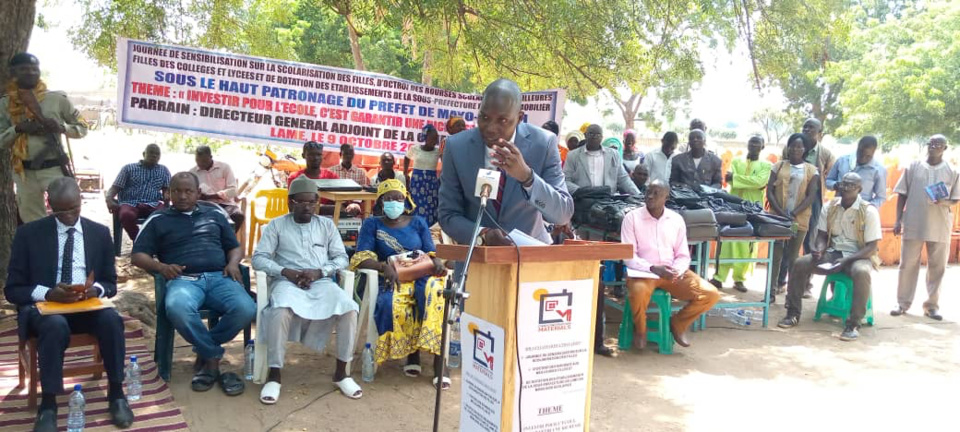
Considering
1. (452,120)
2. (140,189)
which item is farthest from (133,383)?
(452,120)

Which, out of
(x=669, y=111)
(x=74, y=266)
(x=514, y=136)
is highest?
(x=669, y=111)

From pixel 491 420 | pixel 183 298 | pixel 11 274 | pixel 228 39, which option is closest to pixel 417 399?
pixel 183 298

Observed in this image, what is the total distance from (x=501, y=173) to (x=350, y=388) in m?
2.66

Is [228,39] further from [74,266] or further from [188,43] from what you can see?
[74,266]

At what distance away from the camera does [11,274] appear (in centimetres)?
425

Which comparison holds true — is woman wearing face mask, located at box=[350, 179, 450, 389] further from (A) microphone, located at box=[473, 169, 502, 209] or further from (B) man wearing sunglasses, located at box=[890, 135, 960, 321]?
(B) man wearing sunglasses, located at box=[890, 135, 960, 321]

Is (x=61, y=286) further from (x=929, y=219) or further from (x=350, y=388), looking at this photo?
(x=929, y=219)

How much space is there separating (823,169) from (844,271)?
6.39ft

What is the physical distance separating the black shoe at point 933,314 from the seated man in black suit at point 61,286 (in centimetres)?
848

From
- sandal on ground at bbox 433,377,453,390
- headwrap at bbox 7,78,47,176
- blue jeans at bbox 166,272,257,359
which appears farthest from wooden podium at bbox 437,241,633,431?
headwrap at bbox 7,78,47,176

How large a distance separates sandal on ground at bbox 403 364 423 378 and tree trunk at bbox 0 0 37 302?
12.1 feet

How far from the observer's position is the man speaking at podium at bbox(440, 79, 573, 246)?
2840 mm

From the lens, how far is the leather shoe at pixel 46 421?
3.93 metres

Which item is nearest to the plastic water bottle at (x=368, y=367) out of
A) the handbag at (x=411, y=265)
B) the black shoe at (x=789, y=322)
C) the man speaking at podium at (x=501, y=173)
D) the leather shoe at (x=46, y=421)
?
the handbag at (x=411, y=265)
